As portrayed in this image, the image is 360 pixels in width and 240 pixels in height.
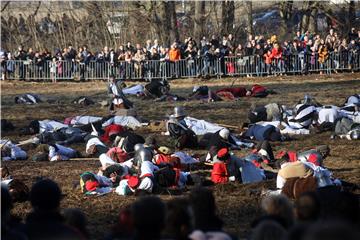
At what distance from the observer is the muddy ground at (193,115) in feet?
44.2

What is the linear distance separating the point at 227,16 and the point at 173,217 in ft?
151

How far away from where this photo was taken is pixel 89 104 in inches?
1225

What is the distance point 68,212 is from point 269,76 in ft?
107

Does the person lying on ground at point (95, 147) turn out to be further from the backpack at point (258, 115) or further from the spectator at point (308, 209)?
the spectator at point (308, 209)

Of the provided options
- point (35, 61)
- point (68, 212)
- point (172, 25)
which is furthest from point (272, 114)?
point (172, 25)

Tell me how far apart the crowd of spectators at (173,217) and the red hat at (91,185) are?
7.16 m

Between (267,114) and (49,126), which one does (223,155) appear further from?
(49,126)

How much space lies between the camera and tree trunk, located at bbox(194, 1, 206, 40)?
51031 mm

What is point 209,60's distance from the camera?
40594 mm

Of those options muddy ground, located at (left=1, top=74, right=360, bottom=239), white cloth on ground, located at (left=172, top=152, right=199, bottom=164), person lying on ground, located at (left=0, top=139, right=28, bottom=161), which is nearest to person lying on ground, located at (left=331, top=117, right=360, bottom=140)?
muddy ground, located at (left=1, top=74, right=360, bottom=239)

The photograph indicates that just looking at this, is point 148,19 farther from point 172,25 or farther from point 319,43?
point 319,43

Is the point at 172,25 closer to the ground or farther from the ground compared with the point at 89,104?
farther from the ground

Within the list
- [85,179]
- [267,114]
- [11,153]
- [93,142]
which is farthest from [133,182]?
[267,114]

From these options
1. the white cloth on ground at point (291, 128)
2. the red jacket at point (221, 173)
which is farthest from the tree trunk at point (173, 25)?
the red jacket at point (221, 173)
